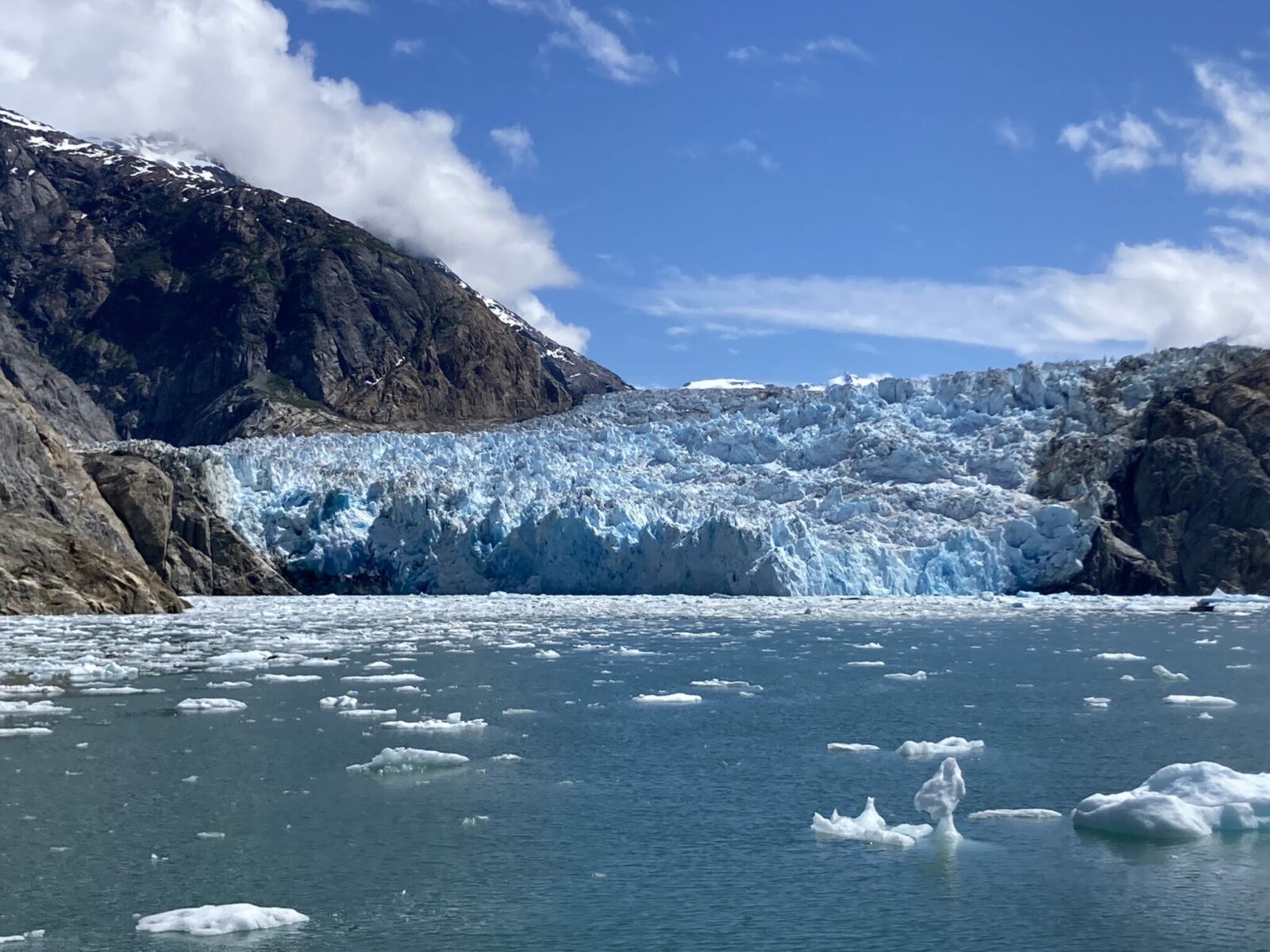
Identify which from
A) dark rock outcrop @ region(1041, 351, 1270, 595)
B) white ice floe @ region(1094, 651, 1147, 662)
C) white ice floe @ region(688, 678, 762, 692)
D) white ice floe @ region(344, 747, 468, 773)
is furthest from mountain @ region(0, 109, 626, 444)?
white ice floe @ region(344, 747, 468, 773)

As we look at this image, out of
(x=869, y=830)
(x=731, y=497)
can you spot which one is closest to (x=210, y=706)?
(x=869, y=830)

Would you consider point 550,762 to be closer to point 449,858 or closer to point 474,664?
point 449,858

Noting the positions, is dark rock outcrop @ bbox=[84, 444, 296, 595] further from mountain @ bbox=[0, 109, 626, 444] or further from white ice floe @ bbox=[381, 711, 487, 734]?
mountain @ bbox=[0, 109, 626, 444]

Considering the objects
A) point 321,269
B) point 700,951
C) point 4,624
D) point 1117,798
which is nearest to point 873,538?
point 4,624

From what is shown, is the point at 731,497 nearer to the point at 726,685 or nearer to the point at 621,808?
the point at 726,685

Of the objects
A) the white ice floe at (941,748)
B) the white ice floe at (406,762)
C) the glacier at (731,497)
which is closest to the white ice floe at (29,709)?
the white ice floe at (406,762)

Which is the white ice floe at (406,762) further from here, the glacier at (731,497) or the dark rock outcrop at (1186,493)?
the dark rock outcrop at (1186,493)
